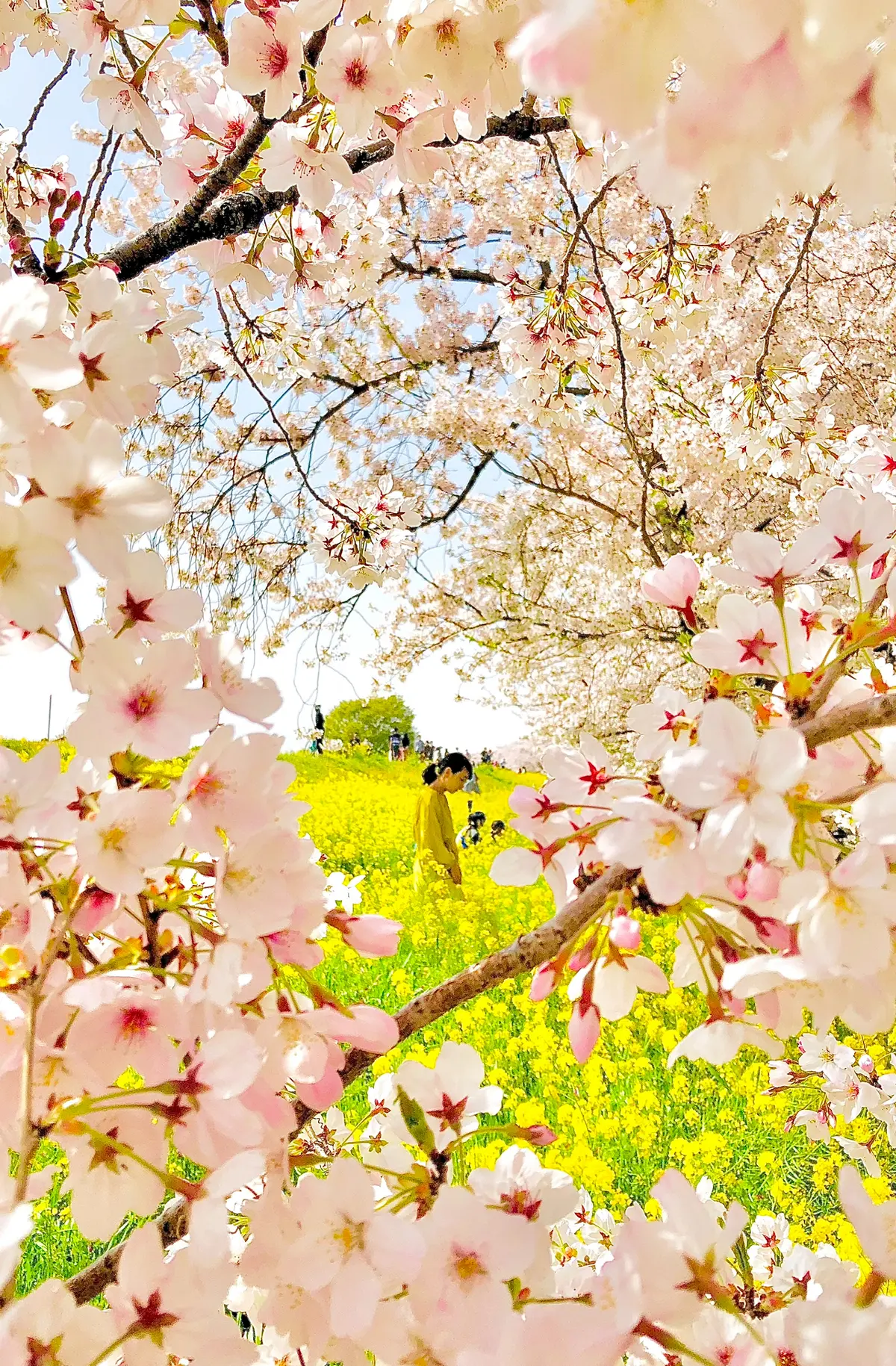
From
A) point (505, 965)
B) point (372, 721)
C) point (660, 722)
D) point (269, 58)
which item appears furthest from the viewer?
point (372, 721)

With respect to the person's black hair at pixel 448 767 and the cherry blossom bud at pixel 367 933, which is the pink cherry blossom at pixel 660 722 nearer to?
the cherry blossom bud at pixel 367 933

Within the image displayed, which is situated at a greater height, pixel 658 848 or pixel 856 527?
pixel 856 527

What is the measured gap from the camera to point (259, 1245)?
0.69 m

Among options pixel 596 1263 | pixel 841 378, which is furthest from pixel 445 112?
pixel 841 378

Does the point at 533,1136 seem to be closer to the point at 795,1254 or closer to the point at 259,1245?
the point at 259,1245

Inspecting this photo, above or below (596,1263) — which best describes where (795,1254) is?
above

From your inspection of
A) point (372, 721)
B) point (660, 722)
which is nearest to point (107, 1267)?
point (660, 722)

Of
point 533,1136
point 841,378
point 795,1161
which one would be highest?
point 841,378

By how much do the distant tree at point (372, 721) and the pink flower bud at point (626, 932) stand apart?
75.8 feet

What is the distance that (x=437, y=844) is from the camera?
6.90 metres

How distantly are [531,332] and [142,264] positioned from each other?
4.51 feet

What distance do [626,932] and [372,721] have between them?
24279mm

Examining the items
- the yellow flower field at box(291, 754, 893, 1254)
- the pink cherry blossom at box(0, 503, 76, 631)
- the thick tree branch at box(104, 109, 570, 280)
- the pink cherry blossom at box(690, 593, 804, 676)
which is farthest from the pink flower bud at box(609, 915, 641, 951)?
the yellow flower field at box(291, 754, 893, 1254)

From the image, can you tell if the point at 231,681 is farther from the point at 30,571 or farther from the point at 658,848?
the point at 658,848
